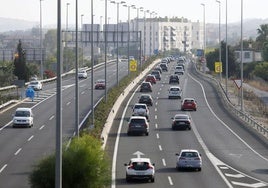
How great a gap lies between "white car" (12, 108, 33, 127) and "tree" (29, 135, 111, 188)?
31.9 metres

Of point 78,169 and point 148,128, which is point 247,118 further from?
point 78,169

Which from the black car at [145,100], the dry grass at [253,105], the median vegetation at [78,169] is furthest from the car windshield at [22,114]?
the median vegetation at [78,169]

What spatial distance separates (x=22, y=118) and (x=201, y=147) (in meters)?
14.8

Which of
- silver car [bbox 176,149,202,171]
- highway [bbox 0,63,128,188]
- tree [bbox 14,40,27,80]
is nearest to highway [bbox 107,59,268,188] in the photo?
silver car [bbox 176,149,202,171]

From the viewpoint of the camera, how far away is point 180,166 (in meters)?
40.7

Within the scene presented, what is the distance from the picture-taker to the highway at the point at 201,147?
125 feet

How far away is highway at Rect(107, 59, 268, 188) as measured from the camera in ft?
125

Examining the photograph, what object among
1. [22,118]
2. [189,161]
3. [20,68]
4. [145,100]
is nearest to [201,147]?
[189,161]

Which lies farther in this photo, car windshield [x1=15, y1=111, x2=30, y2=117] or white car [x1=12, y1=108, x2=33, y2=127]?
car windshield [x1=15, y1=111, x2=30, y2=117]

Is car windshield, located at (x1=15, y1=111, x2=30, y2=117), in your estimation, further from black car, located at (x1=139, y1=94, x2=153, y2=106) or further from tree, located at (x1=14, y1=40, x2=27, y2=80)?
tree, located at (x1=14, y1=40, x2=27, y2=80)

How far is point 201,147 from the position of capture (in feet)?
168

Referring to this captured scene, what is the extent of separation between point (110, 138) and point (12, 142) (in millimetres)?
6419

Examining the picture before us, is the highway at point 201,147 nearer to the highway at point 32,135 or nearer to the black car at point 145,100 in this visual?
→ the black car at point 145,100

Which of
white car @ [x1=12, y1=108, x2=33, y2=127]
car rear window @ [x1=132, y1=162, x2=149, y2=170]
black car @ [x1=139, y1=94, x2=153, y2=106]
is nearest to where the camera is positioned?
car rear window @ [x1=132, y1=162, x2=149, y2=170]
